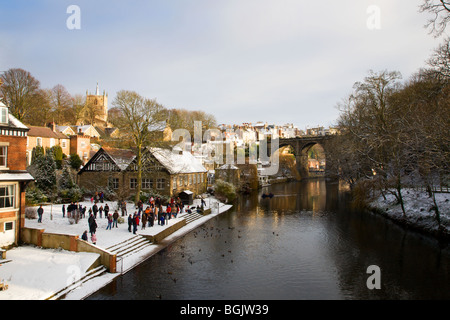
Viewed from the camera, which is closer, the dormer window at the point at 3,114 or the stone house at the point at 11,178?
the stone house at the point at 11,178

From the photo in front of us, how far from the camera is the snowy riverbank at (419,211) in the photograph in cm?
2339

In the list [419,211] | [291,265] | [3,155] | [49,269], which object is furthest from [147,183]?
[419,211]

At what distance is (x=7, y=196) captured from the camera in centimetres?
1648

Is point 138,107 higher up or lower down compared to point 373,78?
lower down

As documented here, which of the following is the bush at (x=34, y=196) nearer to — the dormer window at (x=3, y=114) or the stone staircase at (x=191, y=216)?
the dormer window at (x=3, y=114)

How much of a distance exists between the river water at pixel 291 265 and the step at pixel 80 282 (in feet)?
3.43

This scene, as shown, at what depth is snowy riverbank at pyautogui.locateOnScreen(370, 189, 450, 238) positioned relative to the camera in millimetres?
23391

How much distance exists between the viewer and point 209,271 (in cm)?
1566

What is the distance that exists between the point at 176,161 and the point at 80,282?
83.6 feet

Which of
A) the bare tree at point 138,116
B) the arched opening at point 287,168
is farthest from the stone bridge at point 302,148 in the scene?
the bare tree at point 138,116
